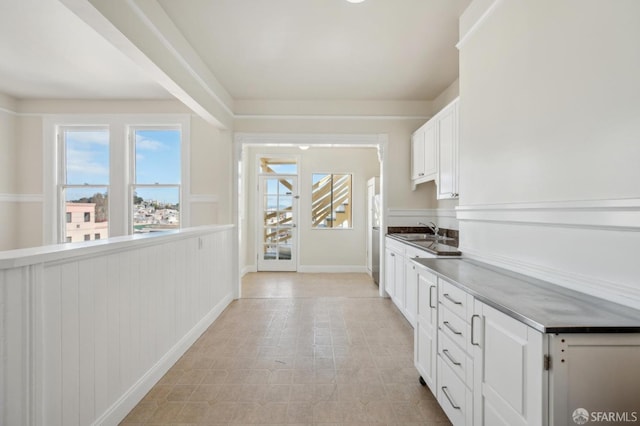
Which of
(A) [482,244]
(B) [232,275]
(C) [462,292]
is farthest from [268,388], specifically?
(B) [232,275]

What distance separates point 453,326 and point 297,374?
53.3 inches

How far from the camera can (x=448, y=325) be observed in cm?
178

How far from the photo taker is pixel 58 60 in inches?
135

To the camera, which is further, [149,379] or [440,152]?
[440,152]

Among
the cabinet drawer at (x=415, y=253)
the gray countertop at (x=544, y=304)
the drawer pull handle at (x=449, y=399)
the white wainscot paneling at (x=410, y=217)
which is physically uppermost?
the white wainscot paneling at (x=410, y=217)

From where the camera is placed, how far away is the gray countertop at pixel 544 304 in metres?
1.03

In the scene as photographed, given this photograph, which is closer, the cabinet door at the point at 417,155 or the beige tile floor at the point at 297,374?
the beige tile floor at the point at 297,374

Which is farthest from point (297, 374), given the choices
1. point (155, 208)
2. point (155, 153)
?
point (155, 153)

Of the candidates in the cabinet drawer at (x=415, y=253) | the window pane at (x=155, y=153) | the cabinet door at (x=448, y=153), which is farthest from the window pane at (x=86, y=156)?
the cabinet door at (x=448, y=153)

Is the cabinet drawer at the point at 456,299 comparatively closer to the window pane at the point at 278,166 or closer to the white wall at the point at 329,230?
the white wall at the point at 329,230

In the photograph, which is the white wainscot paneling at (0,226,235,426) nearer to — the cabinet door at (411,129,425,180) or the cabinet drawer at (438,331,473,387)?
the cabinet drawer at (438,331,473,387)

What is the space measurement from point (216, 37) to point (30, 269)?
8.36ft

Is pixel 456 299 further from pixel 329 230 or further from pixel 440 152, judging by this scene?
pixel 329 230

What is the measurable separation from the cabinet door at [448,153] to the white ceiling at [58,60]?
3.42 meters
